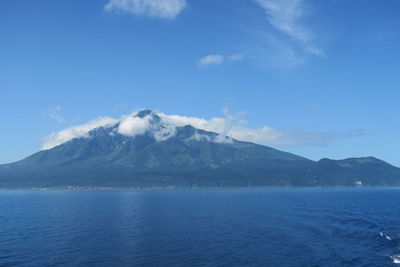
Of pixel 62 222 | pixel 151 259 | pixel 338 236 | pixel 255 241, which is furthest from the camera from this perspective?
pixel 62 222

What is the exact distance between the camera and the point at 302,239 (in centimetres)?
9669

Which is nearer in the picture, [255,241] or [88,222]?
[255,241]

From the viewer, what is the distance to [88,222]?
13100cm

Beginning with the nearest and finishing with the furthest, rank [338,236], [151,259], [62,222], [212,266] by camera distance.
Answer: [212,266]
[151,259]
[338,236]
[62,222]

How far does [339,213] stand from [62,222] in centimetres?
11336

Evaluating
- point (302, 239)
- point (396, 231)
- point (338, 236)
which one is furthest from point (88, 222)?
point (396, 231)

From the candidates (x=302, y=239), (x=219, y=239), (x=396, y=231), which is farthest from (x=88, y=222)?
(x=396, y=231)

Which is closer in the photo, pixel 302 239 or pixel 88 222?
pixel 302 239

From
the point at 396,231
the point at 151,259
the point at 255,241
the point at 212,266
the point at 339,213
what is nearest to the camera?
the point at 212,266

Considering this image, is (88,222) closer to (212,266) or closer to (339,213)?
(212,266)

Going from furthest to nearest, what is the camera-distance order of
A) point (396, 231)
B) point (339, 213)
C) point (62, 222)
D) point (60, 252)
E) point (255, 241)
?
point (339, 213), point (62, 222), point (396, 231), point (255, 241), point (60, 252)

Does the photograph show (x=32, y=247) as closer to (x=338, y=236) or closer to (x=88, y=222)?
(x=88, y=222)

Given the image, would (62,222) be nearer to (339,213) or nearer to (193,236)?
(193,236)

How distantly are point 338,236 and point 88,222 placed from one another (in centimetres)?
8511
